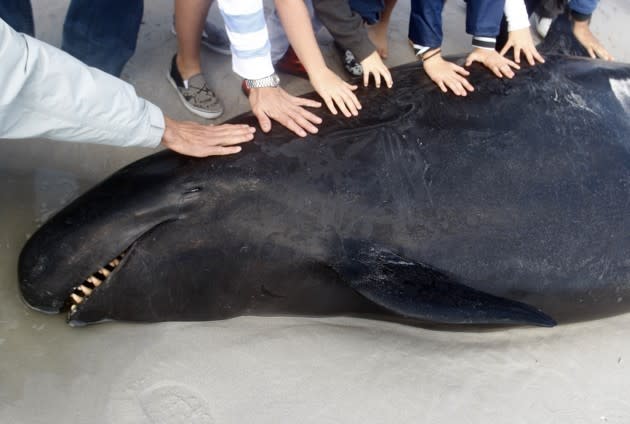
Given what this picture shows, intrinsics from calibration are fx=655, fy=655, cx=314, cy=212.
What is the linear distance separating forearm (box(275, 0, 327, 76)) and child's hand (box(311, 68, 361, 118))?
3.4 inches

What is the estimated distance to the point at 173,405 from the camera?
331 cm

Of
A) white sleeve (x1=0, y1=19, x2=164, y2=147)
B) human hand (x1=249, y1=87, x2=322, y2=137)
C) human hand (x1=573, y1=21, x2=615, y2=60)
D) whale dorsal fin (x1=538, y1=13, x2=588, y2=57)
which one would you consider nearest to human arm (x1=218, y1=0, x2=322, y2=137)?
human hand (x1=249, y1=87, x2=322, y2=137)

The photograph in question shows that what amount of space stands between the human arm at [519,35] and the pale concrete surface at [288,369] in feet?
5.92

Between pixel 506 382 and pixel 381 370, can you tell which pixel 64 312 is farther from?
pixel 506 382

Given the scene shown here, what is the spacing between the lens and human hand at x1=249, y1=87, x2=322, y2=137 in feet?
12.3

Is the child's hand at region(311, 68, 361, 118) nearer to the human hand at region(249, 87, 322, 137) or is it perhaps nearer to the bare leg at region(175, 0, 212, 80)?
the human hand at region(249, 87, 322, 137)

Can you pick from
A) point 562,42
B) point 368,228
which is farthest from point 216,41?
point 368,228

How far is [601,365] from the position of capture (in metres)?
3.95

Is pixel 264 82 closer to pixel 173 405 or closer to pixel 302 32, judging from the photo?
pixel 302 32

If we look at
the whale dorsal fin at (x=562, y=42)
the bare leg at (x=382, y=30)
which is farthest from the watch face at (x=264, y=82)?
the whale dorsal fin at (x=562, y=42)

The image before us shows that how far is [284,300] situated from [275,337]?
0.23 metres

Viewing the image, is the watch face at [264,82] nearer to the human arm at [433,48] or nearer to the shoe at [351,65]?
the human arm at [433,48]

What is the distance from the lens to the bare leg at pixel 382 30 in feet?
20.0

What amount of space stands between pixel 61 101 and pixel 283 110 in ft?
4.17
